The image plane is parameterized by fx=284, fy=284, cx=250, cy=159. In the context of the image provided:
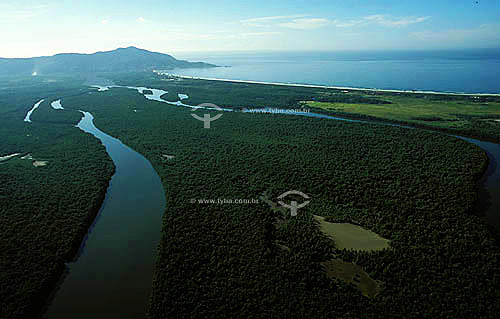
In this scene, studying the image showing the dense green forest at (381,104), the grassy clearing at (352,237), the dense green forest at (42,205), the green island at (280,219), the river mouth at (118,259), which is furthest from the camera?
the dense green forest at (381,104)

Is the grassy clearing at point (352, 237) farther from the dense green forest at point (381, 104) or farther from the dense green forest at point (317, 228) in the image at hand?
the dense green forest at point (381, 104)

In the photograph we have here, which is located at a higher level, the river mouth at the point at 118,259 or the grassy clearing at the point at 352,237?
the grassy clearing at the point at 352,237
